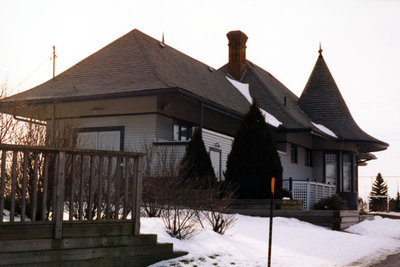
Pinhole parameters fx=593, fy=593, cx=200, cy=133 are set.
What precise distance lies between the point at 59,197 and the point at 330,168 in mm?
25856

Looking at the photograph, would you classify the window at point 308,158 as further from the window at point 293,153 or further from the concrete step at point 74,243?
the concrete step at point 74,243

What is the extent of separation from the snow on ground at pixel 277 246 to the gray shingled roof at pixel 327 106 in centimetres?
1524

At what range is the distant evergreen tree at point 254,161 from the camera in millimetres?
19938

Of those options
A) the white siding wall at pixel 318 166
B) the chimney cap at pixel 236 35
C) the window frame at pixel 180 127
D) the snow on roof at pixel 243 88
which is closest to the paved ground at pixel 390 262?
the window frame at pixel 180 127

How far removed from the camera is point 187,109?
2394cm

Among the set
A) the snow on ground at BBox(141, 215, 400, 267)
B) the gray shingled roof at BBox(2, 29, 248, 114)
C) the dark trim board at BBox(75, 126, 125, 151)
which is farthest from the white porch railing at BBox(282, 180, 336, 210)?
the dark trim board at BBox(75, 126, 125, 151)

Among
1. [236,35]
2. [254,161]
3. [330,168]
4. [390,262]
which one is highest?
[236,35]

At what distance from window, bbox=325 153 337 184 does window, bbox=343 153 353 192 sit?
58cm

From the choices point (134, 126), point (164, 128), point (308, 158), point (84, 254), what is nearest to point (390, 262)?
point (84, 254)

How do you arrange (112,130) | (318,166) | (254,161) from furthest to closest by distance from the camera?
(318,166) → (112,130) → (254,161)

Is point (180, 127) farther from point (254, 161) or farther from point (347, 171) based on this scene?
point (347, 171)

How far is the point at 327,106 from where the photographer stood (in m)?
34.7

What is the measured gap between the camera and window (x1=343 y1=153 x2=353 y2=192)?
3294cm

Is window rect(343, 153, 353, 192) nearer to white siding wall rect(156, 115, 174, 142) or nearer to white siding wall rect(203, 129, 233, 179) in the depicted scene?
white siding wall rect(203, 129, 233, 179)
